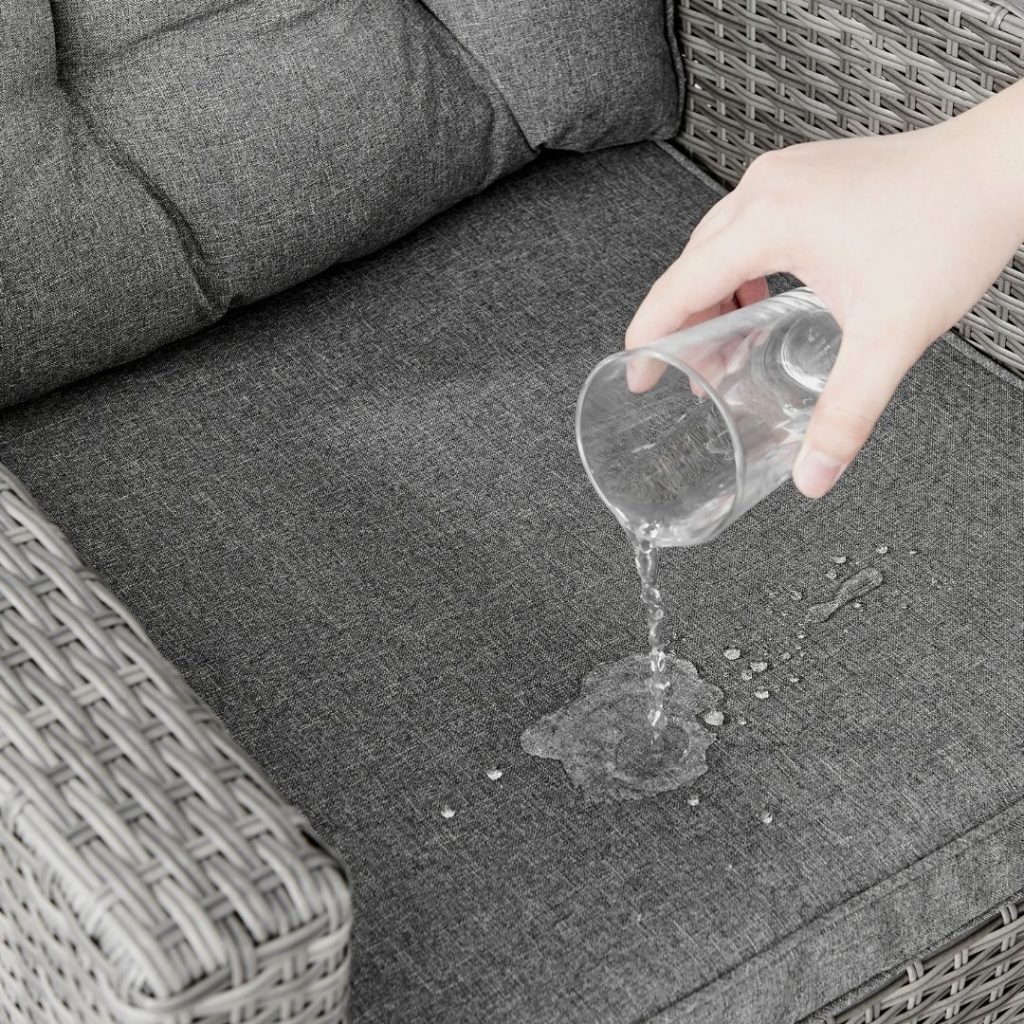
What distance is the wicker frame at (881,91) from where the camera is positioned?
1.16m

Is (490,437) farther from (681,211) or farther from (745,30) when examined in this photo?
(745,30)

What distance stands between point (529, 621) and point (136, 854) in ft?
1.75

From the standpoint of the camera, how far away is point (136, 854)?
30.4 inches

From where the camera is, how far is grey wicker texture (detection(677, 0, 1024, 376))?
55.7 inches

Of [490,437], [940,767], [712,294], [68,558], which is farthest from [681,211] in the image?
[68,558]

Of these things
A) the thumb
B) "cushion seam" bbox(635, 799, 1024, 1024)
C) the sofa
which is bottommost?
"cushion seam" bbox(635, 799, 1024, 1024)

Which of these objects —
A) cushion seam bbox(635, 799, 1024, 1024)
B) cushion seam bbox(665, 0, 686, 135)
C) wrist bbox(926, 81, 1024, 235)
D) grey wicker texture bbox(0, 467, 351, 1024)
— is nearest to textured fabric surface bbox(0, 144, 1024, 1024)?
cushion seam bbox(635, 799, 1024, 1024)

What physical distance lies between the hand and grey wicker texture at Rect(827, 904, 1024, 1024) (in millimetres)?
435

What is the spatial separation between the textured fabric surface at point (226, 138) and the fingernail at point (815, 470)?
702mm

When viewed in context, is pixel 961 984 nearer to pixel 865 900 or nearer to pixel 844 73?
pixel 865 900

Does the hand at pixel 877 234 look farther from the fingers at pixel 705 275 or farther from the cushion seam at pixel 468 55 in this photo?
the cushion seam at pixel 468 55

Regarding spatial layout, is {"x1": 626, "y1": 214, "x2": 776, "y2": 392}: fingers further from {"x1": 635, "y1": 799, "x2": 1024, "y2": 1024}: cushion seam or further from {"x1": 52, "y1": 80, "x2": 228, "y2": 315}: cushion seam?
{"x1": 52, "y1": 80, "x2": 228, "y2": 315}: cushion seam

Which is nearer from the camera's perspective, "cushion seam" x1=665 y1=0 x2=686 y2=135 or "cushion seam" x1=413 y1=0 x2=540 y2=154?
"cushion seam" x1=413 y1=0 x2=540 y2=154

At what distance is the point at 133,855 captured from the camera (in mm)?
772
